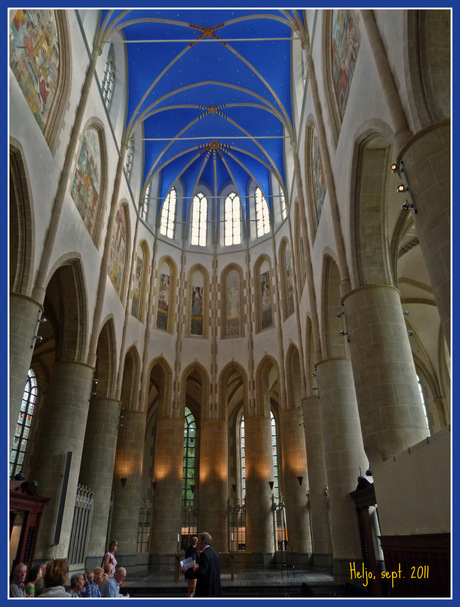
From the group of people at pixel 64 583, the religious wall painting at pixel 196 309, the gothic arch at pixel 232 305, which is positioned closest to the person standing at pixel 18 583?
the group of people at pixel 64 583

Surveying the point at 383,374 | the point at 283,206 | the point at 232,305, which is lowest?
the point at 383,374

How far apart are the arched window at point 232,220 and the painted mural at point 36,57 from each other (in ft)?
49.8

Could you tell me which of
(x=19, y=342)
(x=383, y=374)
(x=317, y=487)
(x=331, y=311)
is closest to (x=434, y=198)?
(x=383, y=374)

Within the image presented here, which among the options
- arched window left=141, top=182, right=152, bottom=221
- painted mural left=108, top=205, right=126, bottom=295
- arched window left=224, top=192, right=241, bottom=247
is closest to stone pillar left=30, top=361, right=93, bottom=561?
painted mural left=108, top=205, right=126, bottom=295

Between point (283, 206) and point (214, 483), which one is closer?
point (214, 483)

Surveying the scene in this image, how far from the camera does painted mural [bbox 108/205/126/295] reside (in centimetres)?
1885

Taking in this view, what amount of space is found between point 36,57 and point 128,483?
16.1m

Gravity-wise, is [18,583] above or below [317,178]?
below

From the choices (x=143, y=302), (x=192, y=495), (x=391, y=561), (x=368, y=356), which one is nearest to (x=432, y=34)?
(x=368, y=356)

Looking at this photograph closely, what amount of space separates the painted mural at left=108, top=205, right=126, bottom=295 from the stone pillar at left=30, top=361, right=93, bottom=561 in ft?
15.9

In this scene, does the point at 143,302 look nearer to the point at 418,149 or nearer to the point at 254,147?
the point at 254,147

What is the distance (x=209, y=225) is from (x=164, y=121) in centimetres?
650

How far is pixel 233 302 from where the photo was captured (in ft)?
85.1

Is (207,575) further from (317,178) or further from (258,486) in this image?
(258,486)
